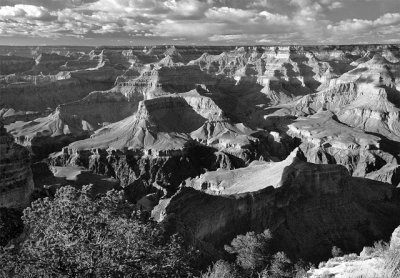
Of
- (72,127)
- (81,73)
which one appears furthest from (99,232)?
(81,73)

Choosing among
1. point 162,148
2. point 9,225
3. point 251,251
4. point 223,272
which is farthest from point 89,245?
point 162,148

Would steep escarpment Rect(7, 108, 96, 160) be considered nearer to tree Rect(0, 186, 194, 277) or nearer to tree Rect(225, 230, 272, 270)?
tree Rect(225, 230, 272, 270)

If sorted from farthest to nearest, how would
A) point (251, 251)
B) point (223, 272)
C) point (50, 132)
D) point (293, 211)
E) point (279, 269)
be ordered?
point (50, 132)
point (293, 211)
point (251, 251)
point (279, 269)
point (223, 272)

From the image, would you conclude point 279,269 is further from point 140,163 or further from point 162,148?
point 162,148

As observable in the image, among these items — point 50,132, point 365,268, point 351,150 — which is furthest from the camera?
point 50,132

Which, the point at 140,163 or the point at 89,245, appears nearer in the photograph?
the point at 89,245

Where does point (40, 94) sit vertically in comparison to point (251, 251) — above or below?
below

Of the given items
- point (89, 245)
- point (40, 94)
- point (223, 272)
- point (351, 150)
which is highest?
point (89, 245)
